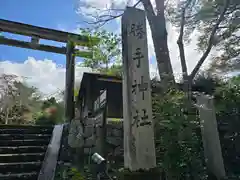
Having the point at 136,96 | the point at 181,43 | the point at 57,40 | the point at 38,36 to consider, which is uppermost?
the point at 38,36

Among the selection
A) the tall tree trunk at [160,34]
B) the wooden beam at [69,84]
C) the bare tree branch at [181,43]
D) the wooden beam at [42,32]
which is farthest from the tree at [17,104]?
the bare tree branch at [181,43]

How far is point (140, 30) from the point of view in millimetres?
3482

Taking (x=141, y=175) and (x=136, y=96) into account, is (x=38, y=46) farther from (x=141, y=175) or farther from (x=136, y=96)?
(x=141, y=175)

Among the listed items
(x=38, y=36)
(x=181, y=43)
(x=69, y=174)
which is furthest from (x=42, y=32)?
(x=69, y=174)

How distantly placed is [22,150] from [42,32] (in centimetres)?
615

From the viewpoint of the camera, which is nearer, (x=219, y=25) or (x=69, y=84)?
(x=219, y=25)

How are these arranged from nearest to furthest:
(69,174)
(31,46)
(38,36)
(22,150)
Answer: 1. (69,174)
2. (22,150)
3. (38,36)
4. (31,46)

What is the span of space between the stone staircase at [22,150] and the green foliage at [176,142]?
98.3 inches

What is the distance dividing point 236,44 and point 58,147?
8957mm

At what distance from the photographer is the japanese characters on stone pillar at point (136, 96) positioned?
3.00 m

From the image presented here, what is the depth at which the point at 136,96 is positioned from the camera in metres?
3.20

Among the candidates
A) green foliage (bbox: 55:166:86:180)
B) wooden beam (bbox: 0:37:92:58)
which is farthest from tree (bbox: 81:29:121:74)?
green foliage (bbox: 55:166:86:180)

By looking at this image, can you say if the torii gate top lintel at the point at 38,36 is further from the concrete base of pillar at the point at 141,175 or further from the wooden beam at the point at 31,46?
the concrete base of pillar at the point at 141,175

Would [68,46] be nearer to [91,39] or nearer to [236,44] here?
[91,39]
